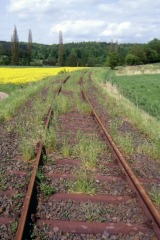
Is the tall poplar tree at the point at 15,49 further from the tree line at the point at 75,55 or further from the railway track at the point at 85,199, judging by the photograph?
the railway track at the point at 85,199

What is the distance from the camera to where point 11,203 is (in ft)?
15.1

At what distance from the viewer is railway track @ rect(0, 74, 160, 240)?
3.96m

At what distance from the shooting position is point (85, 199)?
4.83 meters

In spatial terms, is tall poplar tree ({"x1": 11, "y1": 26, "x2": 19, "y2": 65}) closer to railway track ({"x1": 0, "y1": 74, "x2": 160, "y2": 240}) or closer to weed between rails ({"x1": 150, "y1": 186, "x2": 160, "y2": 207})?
railway track ({"x1": 0, "y1": 74, "x2": 160, "y2": 240})

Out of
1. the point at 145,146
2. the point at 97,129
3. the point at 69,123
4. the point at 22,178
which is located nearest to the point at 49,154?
the point at 22,178

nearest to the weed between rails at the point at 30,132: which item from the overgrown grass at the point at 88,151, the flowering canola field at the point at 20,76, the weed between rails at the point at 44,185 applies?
the overgrown grass at the point at 88,151

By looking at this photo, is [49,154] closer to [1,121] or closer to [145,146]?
[145,146]

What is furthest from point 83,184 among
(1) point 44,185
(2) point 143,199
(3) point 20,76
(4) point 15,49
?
(4) point 15,49

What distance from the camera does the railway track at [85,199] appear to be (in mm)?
3963

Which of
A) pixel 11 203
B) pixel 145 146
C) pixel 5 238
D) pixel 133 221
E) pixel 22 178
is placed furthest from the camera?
pixel 145 146

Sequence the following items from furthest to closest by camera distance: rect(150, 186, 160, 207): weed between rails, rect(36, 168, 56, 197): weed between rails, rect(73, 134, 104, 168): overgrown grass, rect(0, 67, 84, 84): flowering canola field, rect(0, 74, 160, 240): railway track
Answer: rect(0, 67, 84, 84): flowering canola field
rect(73, 134, 104, 168): overgrown grass
rect(36, 168, 56, 197): weed between rails
rect(150, 186, 160, 207): weed between rails
rect(0, 74, 160, 240): railway track

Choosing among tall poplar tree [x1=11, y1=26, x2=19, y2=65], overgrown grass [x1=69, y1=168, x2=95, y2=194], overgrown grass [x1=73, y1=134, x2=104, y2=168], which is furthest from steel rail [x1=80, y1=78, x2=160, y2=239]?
tall poplar tree [x1=11, y1=26, x2=19, y2=65]

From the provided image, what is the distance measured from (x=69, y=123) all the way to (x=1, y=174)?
16.3 ft

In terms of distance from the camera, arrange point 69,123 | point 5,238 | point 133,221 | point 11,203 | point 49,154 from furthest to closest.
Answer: point 69,123 < point 49,154 < point 11,203 < point 133,221 < point 5,238
